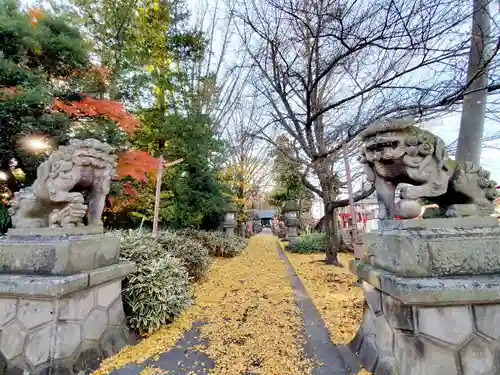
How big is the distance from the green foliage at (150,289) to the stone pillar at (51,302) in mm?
499

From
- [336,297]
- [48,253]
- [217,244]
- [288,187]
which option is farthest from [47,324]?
[288,187]

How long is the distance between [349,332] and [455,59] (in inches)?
141

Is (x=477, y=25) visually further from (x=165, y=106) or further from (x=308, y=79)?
(x=165, y=106)

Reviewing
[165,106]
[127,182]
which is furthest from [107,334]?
[165,106]

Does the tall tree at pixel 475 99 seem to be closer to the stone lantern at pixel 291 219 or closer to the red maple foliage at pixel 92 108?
the red maple foliage at pixel 92 108

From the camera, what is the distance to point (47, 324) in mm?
1602

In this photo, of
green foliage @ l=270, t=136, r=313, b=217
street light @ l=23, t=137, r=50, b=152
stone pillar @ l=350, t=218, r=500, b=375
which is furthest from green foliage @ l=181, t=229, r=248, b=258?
stone pillar @ l=350, t=218, r=500, b=375

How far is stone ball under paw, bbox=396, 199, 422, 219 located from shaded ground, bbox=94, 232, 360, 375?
1139mm

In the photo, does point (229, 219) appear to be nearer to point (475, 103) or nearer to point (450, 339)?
point (475, 103)

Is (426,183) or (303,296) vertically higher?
(426,183)

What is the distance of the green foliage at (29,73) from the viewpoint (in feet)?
15.4

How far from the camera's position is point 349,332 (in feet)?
7.49

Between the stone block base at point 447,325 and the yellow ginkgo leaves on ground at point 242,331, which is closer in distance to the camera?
the stone block base at point 447,325

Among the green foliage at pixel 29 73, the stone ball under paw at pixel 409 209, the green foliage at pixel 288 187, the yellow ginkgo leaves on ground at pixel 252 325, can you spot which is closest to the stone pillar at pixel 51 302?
the yellow ginkgo leaves on ground at pixel 252 325
